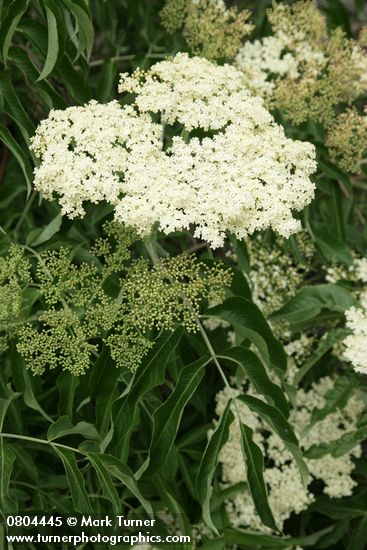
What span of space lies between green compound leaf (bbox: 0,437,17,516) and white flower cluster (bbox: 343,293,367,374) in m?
1.01

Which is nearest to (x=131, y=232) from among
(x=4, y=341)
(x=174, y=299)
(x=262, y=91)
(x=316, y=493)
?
(x=174, y=299)

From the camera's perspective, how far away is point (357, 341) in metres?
2.39

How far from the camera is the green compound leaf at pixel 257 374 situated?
219 centimetres

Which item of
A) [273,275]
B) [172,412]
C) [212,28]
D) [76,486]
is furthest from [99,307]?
[212,28]

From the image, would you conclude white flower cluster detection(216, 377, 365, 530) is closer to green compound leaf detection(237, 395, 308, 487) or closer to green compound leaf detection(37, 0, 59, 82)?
green compound leaf detection(237, 395, 308, 487)

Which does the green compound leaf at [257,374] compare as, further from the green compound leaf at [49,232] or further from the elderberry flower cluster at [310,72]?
the elderberry flower cluster at [310,72]

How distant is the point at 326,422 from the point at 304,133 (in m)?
1.05

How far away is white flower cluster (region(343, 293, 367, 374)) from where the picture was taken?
235cm

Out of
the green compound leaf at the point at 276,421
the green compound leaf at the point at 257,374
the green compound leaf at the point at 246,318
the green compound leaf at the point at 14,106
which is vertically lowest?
the green compound leaf at the point at 276,421

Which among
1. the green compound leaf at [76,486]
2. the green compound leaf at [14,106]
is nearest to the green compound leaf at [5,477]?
the green compound leaf at [76,486]

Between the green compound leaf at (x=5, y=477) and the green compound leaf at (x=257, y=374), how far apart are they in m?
0.62

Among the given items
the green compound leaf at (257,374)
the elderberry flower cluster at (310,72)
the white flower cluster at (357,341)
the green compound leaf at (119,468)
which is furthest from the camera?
the elderberry flower cluster at (310,72)

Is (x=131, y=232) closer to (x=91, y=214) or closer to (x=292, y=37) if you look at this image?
(x=91, y=214)

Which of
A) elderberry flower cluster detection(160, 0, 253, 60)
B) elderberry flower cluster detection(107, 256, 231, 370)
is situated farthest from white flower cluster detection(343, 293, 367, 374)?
elderberry flower cluster detection(160, 0, 253, 60)
